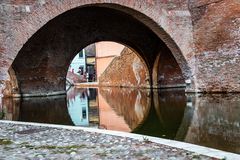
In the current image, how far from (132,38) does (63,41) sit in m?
3.44

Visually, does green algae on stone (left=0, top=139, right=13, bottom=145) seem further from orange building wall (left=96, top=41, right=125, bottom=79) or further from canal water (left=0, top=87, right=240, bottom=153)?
orange building wall (left=96, top=41, right=125, bottom=79)

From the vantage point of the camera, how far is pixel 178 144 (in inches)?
202

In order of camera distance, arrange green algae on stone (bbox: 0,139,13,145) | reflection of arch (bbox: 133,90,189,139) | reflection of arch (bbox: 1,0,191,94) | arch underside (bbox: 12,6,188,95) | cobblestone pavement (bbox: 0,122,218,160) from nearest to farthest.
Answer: cobblestone pavement (bbox: 0,122,218,160)
green algae on stone (bbox: 0,139,13,145)
reflection of arch (bbox: 133,90,189,139)
reflection of arch (bbox: 1,0,191,94)
arch underside (bbox: 12,6,188,95)

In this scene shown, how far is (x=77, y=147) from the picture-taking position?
5.34 m

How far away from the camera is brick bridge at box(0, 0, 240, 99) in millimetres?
10484

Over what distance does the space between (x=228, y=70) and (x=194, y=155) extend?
29.1 feet

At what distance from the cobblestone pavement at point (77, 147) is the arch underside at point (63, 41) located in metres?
11.5

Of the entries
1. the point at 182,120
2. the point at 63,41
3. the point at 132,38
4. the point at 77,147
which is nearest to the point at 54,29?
the point at 63,41

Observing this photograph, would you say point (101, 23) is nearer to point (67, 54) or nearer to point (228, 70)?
point (67, 54)

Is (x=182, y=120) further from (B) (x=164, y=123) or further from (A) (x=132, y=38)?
(A) (x=132, y=38)

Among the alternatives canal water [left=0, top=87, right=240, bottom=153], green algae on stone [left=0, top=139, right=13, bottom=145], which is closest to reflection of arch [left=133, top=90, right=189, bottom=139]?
canal water [left=0, top=87, right=240, bottom=153]

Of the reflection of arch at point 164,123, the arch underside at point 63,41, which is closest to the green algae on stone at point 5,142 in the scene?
the reflection of arch at point 164,123

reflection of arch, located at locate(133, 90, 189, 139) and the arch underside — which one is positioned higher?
the arch underside

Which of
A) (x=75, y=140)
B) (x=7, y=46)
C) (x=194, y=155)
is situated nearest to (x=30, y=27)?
(x=7, y=46)
